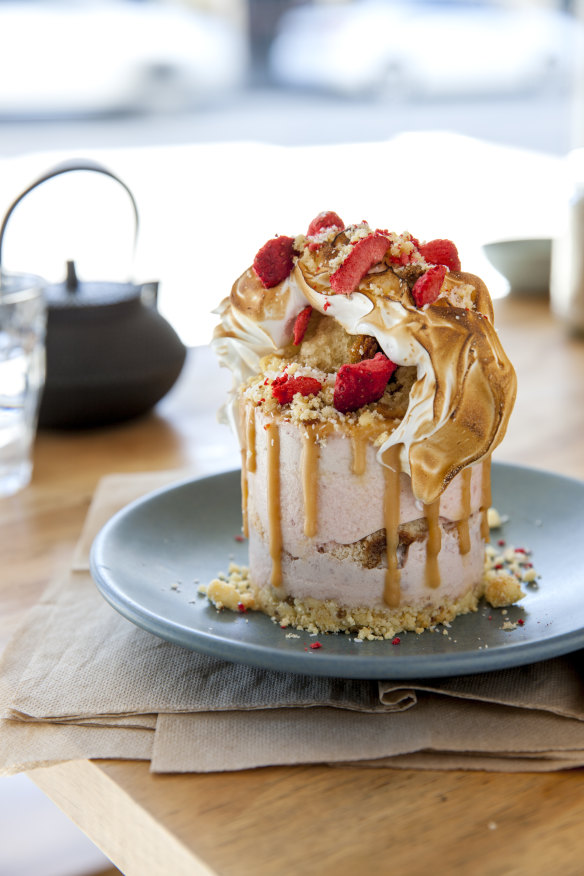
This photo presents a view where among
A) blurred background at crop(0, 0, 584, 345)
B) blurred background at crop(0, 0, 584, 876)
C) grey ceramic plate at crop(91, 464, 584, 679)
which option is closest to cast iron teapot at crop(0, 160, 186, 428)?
grey ceramic plate at crop(91, 464, 584, 679)

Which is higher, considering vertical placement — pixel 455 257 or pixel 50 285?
pixel 455 257

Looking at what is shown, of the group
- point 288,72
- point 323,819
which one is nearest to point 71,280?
point 323,819

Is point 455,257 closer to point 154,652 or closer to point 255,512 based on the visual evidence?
point 255,512

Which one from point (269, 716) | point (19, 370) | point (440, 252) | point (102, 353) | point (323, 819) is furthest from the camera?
point (102, 353)

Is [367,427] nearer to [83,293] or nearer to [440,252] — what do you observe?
[440,252]

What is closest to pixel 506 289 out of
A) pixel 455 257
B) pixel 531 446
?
pixel 531 446

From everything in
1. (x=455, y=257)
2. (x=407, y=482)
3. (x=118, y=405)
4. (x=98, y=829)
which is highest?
(x=455, y=257)

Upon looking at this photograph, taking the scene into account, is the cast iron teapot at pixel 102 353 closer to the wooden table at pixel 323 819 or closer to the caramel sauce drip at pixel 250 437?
the caramel sauce drip at pixel 250 437
